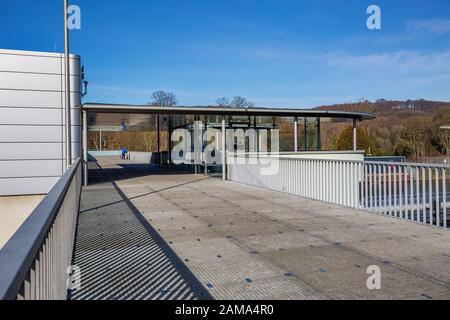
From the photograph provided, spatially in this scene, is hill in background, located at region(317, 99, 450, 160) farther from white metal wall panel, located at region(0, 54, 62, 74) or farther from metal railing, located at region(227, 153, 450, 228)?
white metal wall panel, located at region(0, 54, 62, 74)

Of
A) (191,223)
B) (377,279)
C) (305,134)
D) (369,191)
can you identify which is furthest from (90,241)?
(305,134)

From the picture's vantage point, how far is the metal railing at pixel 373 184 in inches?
292

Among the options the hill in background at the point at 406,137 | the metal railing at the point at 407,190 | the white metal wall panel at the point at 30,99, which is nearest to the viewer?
the metal railing at the point at 407,190

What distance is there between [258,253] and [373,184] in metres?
4.40

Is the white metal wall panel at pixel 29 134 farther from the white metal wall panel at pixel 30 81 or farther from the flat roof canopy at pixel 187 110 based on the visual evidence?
the flat roof canopy at pixel 187 110

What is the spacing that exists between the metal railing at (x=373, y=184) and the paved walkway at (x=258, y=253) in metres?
0.46

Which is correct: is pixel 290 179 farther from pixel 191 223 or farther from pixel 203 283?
pixel 203 283

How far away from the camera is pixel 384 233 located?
21.6 ft

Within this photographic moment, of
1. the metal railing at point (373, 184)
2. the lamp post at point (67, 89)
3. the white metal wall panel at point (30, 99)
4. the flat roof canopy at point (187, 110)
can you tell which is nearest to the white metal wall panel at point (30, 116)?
the white metal wall panel at point (30, 99)

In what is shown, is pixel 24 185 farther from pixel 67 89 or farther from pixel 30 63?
pixel 67 89

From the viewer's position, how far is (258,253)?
5500 millimetres

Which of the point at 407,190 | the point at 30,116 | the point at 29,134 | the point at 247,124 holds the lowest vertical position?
the point at 407,190

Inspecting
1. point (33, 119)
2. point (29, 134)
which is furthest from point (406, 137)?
point (29, 134)

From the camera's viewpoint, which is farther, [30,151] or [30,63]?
[30,151]
